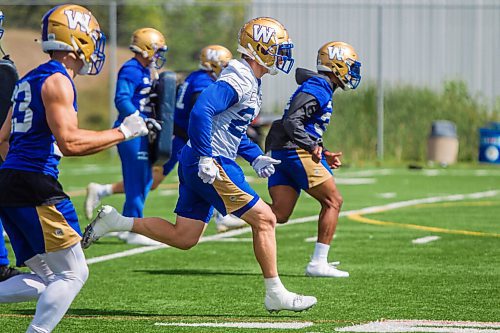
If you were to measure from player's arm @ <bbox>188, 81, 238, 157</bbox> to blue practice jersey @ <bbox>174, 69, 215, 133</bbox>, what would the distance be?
17.5 ft

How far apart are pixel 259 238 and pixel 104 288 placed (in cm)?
197

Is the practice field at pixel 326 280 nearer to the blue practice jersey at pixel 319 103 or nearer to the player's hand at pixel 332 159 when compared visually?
the player's hand at pixel 332 159

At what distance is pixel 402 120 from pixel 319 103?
17325mm

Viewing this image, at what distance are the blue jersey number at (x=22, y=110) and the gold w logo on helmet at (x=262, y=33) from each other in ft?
7.33

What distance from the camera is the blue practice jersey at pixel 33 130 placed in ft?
20.8

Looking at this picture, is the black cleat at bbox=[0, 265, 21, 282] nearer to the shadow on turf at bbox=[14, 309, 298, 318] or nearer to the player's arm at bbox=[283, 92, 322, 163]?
the shadow on turf at bbox=[14, 309, 298, 318]

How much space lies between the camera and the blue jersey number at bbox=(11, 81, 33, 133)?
6.36m

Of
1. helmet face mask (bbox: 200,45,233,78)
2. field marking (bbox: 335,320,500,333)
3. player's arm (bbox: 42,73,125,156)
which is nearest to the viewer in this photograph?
player's arm (bbox: 42,73,125,156)

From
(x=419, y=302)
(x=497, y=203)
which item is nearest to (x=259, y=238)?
(x=419, y=302)

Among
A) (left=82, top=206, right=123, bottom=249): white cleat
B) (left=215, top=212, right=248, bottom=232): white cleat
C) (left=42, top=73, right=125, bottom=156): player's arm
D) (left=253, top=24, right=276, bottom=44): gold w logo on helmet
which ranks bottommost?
(left=215, top=212, right=248, bottom=232): white cleat

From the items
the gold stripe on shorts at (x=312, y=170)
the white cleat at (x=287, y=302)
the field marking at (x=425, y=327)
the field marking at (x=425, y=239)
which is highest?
the gold stripe on shorts at (x=312, y=170)

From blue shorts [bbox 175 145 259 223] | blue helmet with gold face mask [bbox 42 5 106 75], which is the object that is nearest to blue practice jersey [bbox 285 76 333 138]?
blue shorts [bbox 175 145 259 223]

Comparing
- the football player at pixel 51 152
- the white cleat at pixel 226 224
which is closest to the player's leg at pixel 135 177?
the white cleat at pixel 226 224

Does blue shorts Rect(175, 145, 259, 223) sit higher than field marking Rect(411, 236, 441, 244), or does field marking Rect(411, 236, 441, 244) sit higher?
blue shorts Rect(175, 145, 259, 223)
